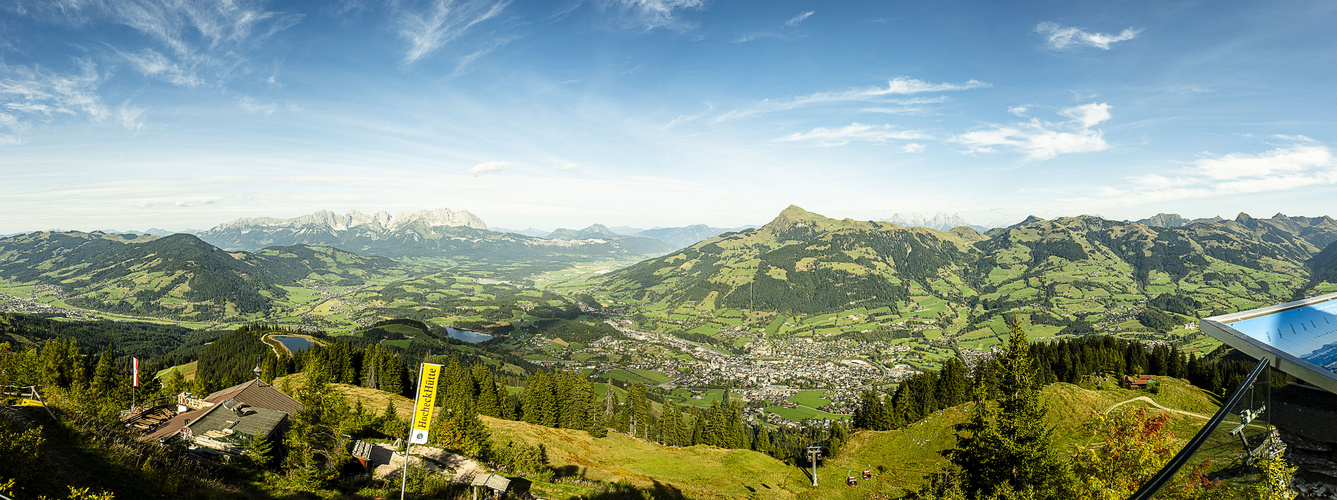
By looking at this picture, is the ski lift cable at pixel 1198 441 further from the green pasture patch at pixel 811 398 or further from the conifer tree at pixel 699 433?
the green pasture patch at pixel 811 398

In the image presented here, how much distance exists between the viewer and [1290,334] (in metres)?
6.77

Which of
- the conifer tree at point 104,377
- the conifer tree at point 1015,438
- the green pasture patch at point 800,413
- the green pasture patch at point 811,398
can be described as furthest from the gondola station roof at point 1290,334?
the green pasture patch at point 811,398

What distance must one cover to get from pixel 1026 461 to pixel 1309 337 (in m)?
17.8

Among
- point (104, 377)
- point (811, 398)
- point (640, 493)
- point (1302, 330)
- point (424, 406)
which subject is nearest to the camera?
point (1302, 330)

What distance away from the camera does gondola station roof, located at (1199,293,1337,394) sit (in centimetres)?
571

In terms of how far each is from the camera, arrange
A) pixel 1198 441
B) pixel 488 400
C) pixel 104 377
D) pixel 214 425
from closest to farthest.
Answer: pixel 1198 441, pixel 214 425, pixel 104 377, pixel 488 400

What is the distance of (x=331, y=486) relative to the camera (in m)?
27.0

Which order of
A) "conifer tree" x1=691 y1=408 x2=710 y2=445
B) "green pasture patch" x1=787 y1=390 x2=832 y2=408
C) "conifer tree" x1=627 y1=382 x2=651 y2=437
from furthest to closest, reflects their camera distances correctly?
"green pasture patch" x1=787 y1=390 x2=832 y2=408
"conifer tree" x1=627 y1=382 x2=651 y2=437
"conifer tree" x1=691 y1=408 x2=710 y2=445

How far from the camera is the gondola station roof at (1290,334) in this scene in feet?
18.7

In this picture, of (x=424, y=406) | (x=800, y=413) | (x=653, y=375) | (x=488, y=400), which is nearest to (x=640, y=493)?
(x=424, y=406)

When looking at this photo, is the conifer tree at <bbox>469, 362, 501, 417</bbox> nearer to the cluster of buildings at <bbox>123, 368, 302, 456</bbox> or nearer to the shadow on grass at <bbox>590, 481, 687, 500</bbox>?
the cluster of buildings at <bbox>123, 368, 302, 456</bbox>

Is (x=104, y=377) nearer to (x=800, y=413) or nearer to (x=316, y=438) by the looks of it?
(x=316, y=438)

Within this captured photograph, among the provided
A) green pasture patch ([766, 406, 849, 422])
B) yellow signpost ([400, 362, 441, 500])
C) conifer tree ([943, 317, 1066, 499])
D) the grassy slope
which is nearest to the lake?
the grassy slope

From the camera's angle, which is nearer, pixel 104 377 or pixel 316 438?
pixel 316 438
